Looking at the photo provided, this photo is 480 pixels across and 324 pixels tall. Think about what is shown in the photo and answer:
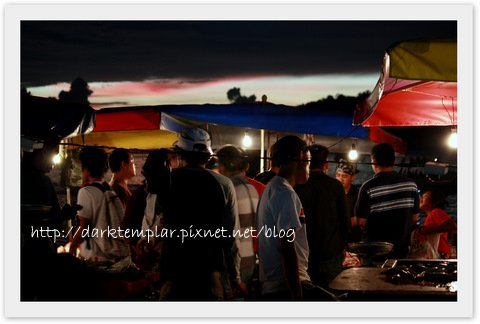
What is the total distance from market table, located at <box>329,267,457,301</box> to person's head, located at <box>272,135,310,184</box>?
849mm

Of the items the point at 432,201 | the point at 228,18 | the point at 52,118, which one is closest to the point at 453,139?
the point at 432,201

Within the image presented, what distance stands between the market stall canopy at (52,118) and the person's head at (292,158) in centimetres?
228

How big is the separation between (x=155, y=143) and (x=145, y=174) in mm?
5307

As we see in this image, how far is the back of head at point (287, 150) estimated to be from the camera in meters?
4.90

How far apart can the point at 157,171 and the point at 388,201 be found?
238 cm

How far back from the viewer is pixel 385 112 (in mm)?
7926

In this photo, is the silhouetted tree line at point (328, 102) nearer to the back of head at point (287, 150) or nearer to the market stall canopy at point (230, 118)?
the market stall canopy at point (230, 118)

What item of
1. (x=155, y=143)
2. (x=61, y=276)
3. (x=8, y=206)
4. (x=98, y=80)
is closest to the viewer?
(x=8, y=206)

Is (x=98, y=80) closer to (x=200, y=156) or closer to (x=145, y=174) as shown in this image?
(x=145, y=174)

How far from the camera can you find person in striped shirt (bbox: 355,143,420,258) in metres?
6.67

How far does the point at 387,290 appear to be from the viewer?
4.83 metres

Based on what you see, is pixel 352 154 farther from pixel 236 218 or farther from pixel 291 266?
pixel 291 266

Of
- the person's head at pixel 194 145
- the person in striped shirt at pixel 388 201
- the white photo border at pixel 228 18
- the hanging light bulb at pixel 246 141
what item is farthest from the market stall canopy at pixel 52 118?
the hanging light bulb at pixel 246 141

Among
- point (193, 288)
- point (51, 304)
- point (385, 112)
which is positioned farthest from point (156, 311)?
point (385, 112)
